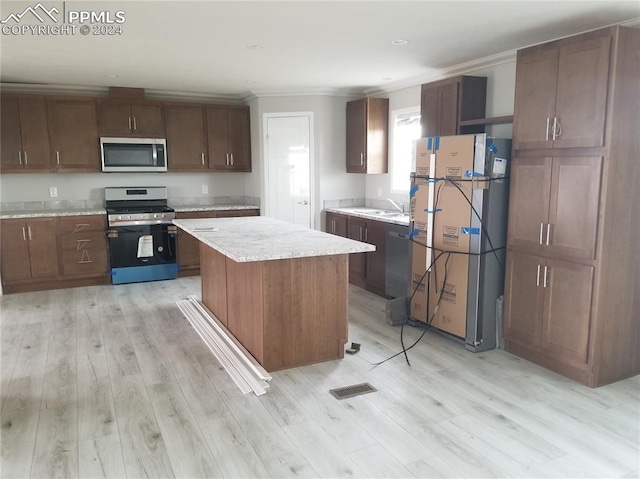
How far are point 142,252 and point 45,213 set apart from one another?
3.77 feet

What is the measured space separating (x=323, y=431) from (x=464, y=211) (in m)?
2.02

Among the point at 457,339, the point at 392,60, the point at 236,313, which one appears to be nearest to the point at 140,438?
the point at 236,313

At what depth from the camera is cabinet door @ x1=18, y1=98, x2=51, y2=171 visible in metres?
5.54

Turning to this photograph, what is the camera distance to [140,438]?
8.39 ft

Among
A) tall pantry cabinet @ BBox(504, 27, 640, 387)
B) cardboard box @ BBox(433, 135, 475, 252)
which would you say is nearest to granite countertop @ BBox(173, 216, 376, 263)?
cardboard box @ BBox(433, 135, 475, 252)

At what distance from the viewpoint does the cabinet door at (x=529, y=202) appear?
11.0ft

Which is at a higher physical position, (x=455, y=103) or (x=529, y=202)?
(x=455, y=103)

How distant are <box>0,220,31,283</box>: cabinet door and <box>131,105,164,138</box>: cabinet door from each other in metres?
A: 1.74

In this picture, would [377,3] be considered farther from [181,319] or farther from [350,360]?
[181,319]

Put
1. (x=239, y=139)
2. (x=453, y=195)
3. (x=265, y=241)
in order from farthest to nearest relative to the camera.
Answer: (x=239, y=139)
(x=453, y=195)
(x=265, y=241)

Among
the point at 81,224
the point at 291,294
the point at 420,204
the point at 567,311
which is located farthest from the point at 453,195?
the point at 81,224

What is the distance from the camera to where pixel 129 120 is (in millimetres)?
6008

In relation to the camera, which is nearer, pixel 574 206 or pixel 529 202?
pixel 574 206

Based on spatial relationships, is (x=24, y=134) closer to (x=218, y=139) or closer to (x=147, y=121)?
(x=147, y=121)
